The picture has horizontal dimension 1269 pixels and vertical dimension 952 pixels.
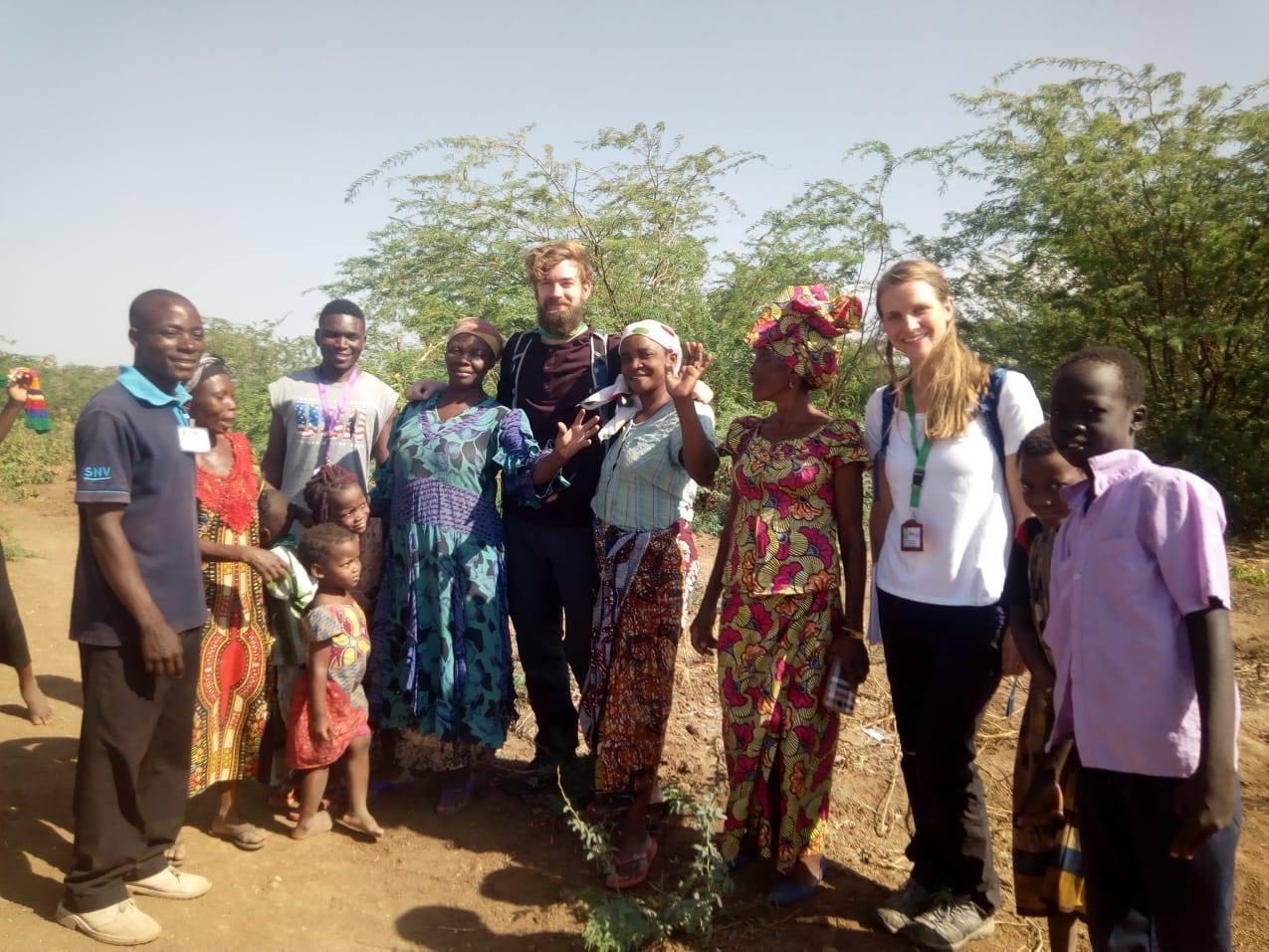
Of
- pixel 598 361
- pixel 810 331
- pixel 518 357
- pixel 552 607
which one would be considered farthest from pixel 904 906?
pixel 518 357

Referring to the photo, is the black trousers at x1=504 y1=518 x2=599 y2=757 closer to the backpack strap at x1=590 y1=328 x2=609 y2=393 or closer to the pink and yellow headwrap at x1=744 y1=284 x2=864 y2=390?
the backpack strap at x1=590 y1=328 x2=609 y2=393

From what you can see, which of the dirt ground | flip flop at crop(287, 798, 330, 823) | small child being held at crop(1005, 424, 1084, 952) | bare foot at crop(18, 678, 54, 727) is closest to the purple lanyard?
flip flop at crop(287, 798, 330, 823)

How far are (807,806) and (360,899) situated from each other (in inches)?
59.9

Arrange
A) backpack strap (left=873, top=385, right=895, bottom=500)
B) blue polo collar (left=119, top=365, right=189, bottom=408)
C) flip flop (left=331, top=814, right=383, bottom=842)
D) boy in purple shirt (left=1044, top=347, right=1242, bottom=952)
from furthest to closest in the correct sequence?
flip flop (left=331, top=814, right=383, bottom=842) → backpack strap (left=873, top=385, right=895, bottom=500) → blue polo collar (left=119, top=365, right=189, bottom=408) → boy in purple shirt (left=1044, top=347, right=1242, bottom=952)

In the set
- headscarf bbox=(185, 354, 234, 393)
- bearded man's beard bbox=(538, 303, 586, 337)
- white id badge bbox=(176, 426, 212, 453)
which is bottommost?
white id badge bbox=(176, 426, 212, 453)

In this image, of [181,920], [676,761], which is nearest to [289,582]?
[181,920]

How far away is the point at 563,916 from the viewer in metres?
2.80

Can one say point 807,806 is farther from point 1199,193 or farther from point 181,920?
point 1199,193

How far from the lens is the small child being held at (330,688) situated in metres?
3.05

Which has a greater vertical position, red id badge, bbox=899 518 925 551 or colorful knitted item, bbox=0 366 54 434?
colorful knitted item, bbox=0 366 54 434

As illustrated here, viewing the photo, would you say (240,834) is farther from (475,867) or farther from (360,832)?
(475,867)

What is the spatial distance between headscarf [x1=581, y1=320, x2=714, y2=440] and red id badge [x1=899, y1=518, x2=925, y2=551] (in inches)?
31.8

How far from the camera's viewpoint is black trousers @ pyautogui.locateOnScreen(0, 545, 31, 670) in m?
3.99

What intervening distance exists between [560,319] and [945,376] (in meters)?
1.55
